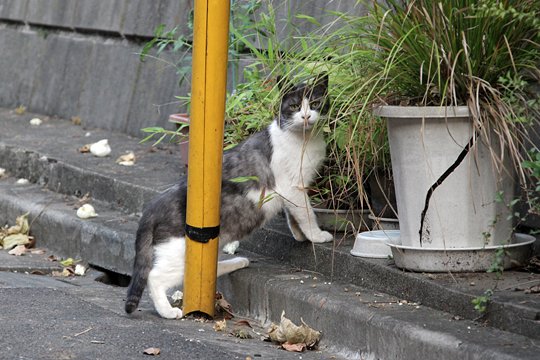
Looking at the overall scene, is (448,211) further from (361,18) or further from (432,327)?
(361,18)

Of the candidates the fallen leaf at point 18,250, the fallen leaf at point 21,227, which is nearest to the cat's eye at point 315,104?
the fallen leaf at point 18,250

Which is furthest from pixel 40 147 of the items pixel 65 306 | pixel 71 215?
pixel 65 306

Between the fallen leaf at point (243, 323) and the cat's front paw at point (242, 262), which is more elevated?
the cat's front paw at point (242, 262)

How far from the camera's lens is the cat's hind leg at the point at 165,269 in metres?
4.99

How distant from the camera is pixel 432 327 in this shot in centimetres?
399

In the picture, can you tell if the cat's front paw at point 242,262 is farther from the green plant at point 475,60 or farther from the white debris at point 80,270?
the white debris at point 80,270

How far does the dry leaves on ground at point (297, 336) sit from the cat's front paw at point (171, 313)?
595 mm

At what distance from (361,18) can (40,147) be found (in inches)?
168

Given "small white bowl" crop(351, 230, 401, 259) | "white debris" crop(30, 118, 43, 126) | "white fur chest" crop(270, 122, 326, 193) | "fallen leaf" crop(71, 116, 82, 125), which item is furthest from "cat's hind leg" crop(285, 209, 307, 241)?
"white debris" crop(30, 118, 43, 126)

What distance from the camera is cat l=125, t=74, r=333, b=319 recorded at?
501 cm

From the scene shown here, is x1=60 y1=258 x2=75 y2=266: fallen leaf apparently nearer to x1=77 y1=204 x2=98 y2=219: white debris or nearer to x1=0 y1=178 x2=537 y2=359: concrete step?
x1=0 y1=178 x2=537 y2=359: concrete step

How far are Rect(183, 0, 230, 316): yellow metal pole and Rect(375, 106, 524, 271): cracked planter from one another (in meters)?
0.71

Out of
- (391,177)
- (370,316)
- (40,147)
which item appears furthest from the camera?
(40,147)

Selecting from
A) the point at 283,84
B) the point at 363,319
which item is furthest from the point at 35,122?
the point at 363,319
